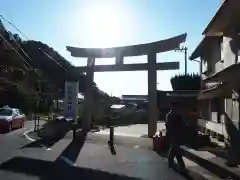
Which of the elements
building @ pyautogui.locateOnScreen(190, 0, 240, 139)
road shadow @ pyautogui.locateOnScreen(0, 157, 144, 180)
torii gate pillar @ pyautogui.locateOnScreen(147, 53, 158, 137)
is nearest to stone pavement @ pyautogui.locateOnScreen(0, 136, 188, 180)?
road shadow @ pyautogui.locateOnScreen(0, 157, 144, 180)

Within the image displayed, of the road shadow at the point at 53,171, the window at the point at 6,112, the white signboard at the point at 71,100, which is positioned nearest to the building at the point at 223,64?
the road shadow at the point at 53,171

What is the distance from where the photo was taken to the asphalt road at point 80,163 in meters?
9.14

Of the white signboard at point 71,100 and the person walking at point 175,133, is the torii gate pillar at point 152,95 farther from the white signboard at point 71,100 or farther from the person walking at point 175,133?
the person walking at point 175,133

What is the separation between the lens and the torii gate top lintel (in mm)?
21141

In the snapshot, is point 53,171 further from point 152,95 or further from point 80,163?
point 152,95

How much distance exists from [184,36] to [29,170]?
1344cm

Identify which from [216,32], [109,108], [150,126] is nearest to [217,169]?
[216,32]

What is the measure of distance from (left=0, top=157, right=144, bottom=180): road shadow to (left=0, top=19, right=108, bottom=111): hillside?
107 feet

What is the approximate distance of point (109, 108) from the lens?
44.6 m

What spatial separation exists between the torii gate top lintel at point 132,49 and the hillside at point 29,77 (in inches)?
741

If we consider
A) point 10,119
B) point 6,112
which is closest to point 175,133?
point 10,119

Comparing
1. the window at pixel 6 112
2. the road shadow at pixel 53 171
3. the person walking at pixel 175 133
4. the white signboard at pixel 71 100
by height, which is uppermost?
the white signboard at pixel 71 100

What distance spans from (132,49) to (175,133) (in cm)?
1299

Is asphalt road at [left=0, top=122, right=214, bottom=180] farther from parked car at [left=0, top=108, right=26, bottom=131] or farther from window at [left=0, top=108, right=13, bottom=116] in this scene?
window at [left=0, top=108, right=13, bottom=116]
